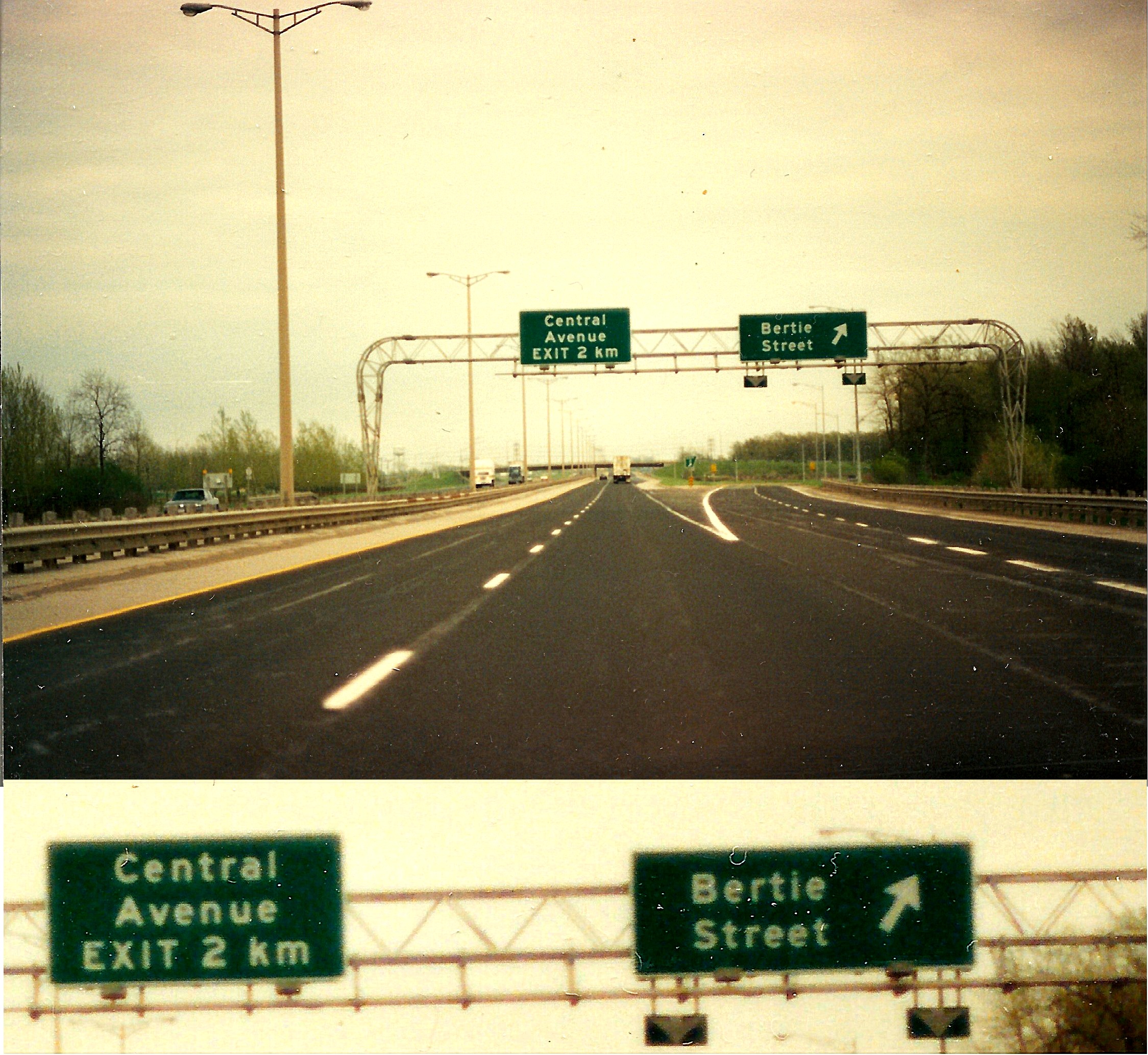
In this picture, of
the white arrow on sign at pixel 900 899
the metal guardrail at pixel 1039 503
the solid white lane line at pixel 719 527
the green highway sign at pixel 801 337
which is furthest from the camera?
the green highway sign at pixel 801 337

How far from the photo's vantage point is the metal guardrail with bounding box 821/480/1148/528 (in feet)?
97.6

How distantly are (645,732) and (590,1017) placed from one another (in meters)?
3.59

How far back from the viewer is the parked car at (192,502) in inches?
1684

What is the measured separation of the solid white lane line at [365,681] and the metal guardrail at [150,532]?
9945 mm

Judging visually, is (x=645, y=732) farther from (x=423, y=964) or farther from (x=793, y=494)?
(x=793, y=494)

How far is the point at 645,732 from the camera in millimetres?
7199

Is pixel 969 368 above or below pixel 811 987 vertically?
above

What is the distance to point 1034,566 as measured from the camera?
19078 mm

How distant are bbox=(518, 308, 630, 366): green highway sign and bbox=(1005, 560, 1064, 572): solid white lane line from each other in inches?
797

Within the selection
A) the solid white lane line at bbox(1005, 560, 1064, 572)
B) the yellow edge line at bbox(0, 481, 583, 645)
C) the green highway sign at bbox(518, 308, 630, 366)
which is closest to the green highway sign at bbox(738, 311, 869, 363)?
the green highway sign at bbox(518, 308, 630, 366)

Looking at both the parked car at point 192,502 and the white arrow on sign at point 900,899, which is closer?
the white arrow on sign at point 900,899

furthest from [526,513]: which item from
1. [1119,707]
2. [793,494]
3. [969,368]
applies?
[1119,707]

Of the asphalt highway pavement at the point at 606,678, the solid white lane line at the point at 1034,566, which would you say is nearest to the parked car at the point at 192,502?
the asphalt highway pavement at the point at 606,678

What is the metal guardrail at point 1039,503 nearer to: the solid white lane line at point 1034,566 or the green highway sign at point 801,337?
the green highway sign at point 801,337
